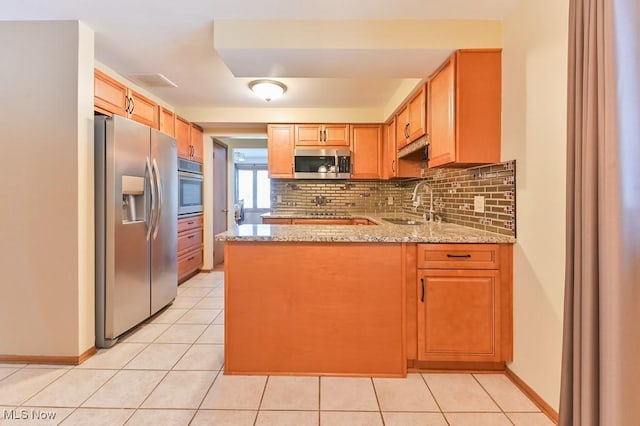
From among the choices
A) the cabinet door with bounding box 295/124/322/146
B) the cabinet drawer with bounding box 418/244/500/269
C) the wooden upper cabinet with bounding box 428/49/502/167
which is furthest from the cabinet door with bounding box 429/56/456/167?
the cabinet door with bounding box 295/124/322/146

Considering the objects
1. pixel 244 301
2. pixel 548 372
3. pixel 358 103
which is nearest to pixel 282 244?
pixel 244 301

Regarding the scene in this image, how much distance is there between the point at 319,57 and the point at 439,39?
810 mm

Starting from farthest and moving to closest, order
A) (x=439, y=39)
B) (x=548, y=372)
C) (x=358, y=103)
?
(x=358, y=103), (x=439, y=39), (x=548, y=372)

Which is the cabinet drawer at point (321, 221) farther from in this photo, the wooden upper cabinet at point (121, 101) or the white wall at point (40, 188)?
the white wall at point (40, 188)

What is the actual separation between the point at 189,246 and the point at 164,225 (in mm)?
1340

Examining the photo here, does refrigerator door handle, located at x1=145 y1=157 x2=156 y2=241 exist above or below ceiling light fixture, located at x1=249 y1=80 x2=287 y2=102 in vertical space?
below

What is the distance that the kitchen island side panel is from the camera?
6.42 ft

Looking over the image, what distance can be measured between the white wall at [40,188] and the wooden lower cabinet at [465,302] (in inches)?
91.9

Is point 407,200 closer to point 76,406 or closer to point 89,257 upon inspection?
point 89,257

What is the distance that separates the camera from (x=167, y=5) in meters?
1.96

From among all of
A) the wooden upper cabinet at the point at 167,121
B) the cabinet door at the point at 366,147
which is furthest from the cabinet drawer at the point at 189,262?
the cabinet door at the point at 366,147

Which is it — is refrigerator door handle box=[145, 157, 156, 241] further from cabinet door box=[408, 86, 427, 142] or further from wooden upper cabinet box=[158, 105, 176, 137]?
cabinet door box=[408, 86, 427, 142]

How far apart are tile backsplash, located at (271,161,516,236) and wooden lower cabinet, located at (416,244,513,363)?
0.97ft

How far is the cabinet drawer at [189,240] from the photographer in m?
4.03
